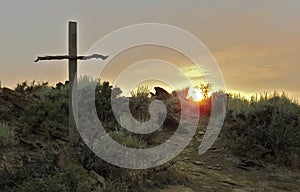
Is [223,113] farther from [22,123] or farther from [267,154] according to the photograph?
[22,123]

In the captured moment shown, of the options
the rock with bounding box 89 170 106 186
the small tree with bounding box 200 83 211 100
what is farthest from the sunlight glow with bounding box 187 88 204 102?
the rock with bounding box 89 170 106 186

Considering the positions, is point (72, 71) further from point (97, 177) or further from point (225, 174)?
point (225, 174)

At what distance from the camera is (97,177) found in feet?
31.4

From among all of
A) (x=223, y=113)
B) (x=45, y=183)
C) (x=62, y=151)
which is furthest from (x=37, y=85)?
(x=45, y=183)

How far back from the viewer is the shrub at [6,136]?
11.6 metres

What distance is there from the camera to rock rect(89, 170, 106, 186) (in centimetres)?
941

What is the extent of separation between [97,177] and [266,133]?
6.20 m

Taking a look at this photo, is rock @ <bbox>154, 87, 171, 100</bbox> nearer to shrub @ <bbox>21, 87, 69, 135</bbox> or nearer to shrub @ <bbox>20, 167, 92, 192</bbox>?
shrub @ <bbox>21, 87, 69, 135</bbox>

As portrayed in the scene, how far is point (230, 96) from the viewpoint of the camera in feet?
67.7

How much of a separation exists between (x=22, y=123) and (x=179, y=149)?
4.60 metres

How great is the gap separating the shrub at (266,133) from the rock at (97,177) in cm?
549

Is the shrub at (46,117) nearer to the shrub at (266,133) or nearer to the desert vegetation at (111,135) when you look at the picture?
the desert vegetation at (111,135)

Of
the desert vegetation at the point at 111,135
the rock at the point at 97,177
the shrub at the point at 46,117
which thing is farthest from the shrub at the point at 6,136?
the rock at the point at 97,177

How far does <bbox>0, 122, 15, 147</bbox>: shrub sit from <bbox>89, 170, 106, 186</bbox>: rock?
3136mm
